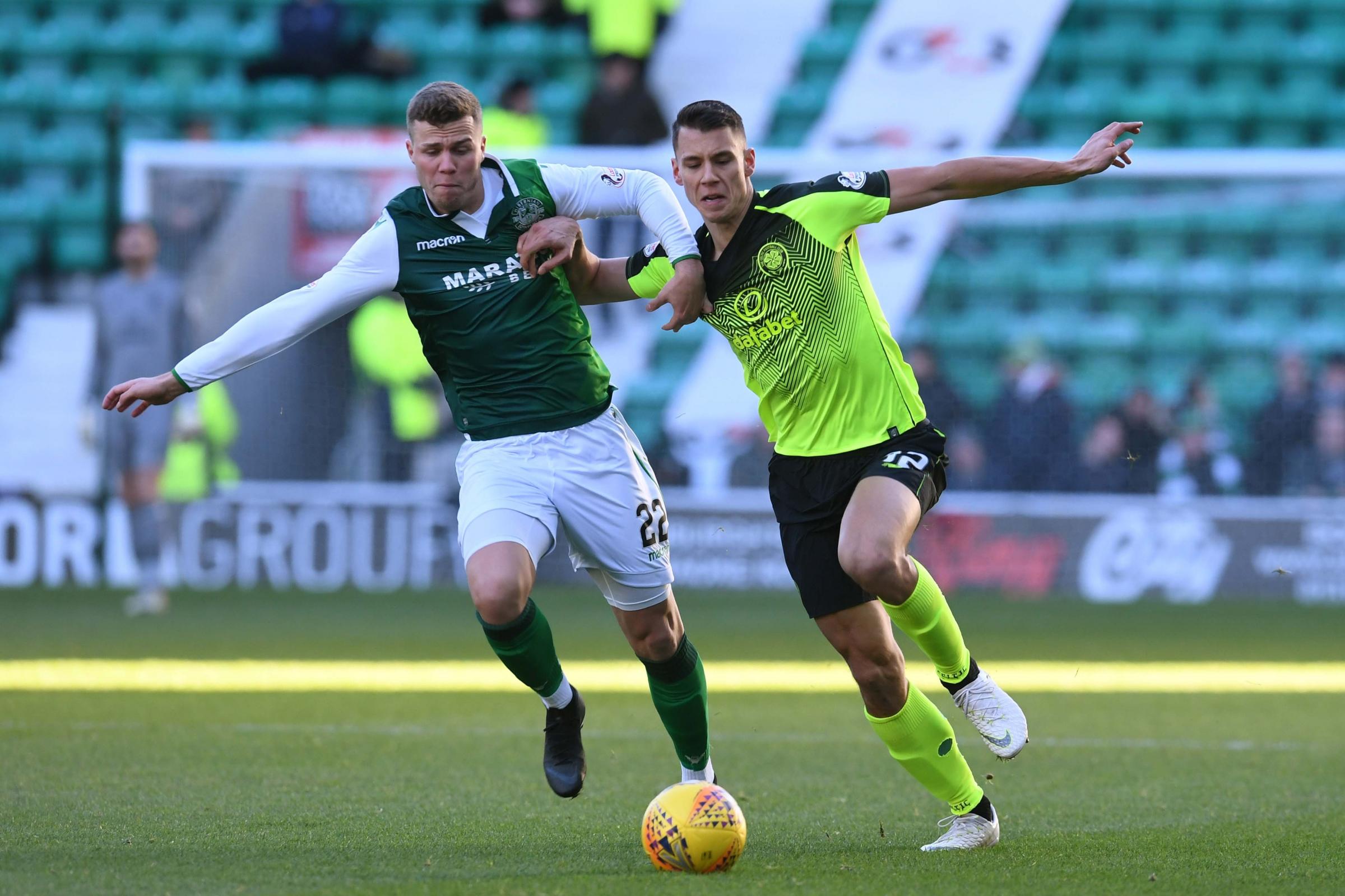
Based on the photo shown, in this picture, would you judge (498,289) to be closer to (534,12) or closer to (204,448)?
(204,448)

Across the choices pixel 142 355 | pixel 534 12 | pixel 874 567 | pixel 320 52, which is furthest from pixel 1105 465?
pixel 874 567

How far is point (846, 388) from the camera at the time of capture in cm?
490

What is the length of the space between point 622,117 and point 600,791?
414 inches

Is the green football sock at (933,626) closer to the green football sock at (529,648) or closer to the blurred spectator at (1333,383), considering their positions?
the green football sock at (529,648)

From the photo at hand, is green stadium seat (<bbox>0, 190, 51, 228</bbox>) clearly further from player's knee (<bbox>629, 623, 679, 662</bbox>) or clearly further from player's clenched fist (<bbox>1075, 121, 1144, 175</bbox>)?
player's clenched fist (<bbox>1075, 121, 1144, 175</bbox>)

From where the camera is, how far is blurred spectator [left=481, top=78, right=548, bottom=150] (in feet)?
50.2

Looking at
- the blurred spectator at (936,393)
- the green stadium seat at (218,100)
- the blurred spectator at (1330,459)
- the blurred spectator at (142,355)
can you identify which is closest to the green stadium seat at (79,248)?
the green stadium seat at (218,100)

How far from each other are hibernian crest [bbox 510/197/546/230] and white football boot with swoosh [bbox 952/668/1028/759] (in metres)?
1.89

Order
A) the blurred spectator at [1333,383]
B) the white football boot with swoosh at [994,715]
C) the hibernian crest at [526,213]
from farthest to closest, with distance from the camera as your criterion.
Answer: the blurred spectator at [1333,383] → the hibernian crest at [526,213] → the white football boot with swoosh at [994,715]

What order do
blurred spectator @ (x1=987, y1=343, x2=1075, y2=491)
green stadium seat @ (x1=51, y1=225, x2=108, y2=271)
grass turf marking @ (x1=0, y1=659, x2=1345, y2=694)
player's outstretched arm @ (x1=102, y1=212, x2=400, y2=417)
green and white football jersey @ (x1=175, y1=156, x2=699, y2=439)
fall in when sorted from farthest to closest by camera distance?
1. green stadium seat @ (x1=51, y1=225, x2=108, y2=271)
2. blurred spectator @ (x1=987, y1=343, x2=1075, y2=491)
3. grass turf marking @ (x1=0, y1=659, x2=1345, y2=694)
4. green and white football jersey @ (x1=175, y1=156, x2=699, y2=439)
5. player's outstretched arm @ (x1=102, y1=212, x2=400, y2=417)

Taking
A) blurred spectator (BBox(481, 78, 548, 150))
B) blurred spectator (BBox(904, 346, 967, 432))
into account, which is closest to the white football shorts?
blurred spectator (BBox(904, 346, 967, 432))

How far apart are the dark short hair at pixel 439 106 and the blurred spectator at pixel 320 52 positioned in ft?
38.3

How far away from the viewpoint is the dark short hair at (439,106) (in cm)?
480

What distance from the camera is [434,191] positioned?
4941mm
